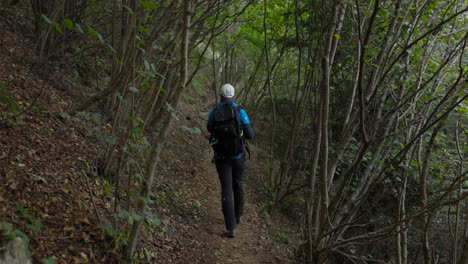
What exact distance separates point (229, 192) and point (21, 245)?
326 centimetres

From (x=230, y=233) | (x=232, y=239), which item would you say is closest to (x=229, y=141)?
(x=230, y=233)

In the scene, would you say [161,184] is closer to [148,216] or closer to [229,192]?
[229,192]

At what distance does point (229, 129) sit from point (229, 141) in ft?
0.59

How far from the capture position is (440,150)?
699 cm

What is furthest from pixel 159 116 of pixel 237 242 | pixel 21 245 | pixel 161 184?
pixel 21 245

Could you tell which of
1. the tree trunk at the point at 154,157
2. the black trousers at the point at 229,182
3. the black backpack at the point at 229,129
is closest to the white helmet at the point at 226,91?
the black backpack at the point at 229,129

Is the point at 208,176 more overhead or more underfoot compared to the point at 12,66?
more underfoot

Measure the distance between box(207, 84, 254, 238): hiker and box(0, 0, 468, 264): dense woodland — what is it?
647 millimetres

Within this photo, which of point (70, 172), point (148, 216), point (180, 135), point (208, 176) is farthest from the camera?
point (180, 135)

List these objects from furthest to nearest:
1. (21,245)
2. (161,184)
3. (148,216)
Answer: (161,184) → (148,216) → (21,245)

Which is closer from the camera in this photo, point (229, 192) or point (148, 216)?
point (148, 216)

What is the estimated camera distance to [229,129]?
513 centimetres

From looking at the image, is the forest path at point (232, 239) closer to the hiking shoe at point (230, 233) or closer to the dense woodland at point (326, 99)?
the hiking shoe at point (230, 233)

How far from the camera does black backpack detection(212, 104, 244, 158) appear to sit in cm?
514
